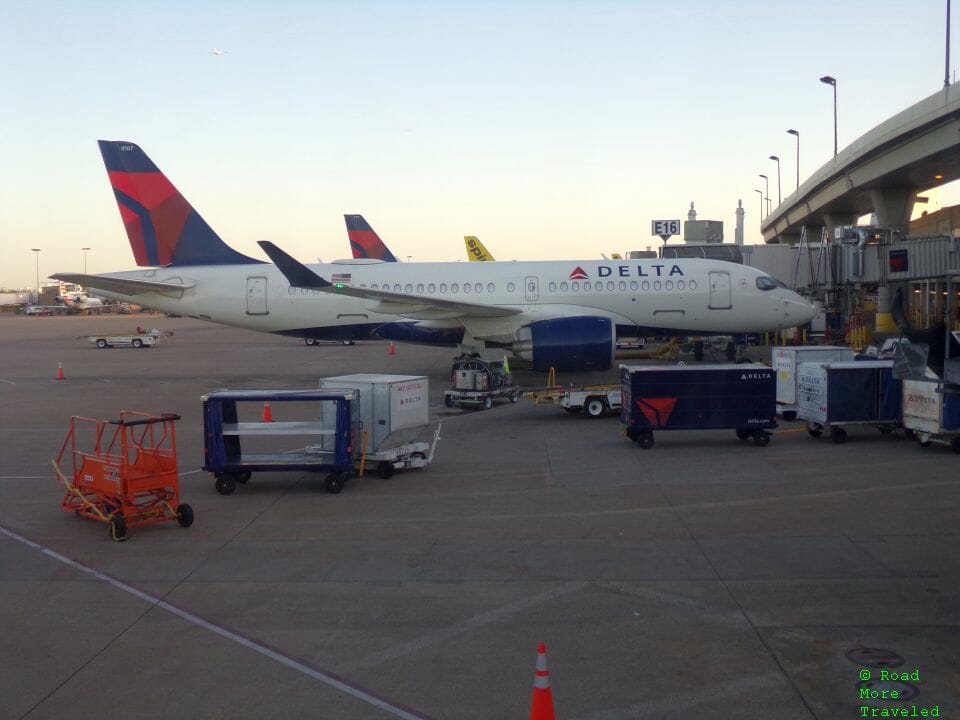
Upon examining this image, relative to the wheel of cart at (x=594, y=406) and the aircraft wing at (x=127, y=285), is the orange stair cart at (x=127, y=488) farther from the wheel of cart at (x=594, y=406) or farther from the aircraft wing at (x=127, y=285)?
the aircraft wing at (x=127, y=285)


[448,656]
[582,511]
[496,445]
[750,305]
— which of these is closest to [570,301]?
[750,305]

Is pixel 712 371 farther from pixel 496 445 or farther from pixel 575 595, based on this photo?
pixel 575 595

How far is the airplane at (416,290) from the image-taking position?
2762cm

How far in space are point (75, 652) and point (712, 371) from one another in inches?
508

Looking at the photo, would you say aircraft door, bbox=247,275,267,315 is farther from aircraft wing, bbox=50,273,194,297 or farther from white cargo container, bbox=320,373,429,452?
white cargo container, bbox=320,373,429,452

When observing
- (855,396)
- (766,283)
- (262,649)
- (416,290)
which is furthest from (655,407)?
(416,290)

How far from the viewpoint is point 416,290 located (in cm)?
2895

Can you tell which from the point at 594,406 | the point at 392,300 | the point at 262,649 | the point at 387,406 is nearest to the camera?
the point at 262,649

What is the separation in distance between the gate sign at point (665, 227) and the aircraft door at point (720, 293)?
29007 millimetres

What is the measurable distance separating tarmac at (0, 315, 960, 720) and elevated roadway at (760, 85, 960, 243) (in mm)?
24495

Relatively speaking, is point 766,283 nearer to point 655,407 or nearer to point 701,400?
point 701,400

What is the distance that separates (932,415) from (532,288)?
581 inches

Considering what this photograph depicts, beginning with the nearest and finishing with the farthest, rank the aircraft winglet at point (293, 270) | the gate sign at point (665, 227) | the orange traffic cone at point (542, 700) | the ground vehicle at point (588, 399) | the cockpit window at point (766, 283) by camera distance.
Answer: the orange traffic cone at point (542, 700), the ground vehicle at point (588, 399), the aircraft winglet at point (293, 270), the cockpit window at point (766, 283), the gate sign at point (665, 227)

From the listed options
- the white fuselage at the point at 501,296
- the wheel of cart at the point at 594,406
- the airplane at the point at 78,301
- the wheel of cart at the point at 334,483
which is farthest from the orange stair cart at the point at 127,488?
the airplane at the point at 78,301
